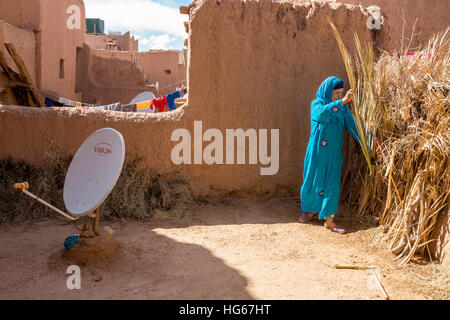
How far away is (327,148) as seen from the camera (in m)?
4.29

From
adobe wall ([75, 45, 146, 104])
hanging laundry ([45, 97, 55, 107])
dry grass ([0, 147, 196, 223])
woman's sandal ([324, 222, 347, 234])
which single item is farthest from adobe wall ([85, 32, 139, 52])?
woman's sandal ([324, 222, 347, 234])

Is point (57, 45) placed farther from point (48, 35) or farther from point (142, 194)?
point (142, 194)

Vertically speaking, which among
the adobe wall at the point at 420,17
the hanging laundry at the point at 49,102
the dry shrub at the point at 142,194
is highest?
the adobe wall at the point at 420,17

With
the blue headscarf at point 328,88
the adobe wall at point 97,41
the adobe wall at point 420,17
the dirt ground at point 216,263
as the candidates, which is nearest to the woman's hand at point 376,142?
the blue headscarf at point 328,88

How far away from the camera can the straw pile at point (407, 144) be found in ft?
11.2

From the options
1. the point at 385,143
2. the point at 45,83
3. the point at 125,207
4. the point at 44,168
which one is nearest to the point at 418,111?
the point at 385,143

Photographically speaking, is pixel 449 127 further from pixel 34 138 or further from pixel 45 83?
pixel 45 83

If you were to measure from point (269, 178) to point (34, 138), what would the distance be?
9.65ft

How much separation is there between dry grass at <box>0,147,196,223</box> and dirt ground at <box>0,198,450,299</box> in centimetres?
19

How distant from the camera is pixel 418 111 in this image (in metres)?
3.81

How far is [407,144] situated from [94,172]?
289cm

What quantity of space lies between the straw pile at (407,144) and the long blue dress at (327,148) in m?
0.21

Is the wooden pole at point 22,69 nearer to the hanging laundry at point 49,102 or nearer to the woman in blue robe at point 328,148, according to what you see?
the hanging laundry at point 49,102

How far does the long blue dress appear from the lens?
14.0ft
